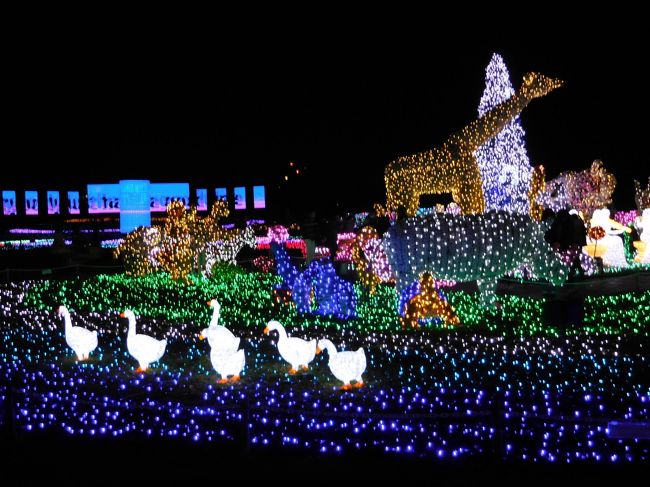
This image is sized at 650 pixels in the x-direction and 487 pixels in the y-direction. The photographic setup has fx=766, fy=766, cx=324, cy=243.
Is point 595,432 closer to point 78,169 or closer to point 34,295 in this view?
point 34,295

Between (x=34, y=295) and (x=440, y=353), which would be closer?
(x=440, y=353)

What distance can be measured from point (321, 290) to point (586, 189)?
10341mm

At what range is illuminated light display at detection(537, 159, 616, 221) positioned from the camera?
1831 centimetres

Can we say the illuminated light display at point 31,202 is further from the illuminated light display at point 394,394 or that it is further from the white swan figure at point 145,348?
the white swan figure at point 145,348

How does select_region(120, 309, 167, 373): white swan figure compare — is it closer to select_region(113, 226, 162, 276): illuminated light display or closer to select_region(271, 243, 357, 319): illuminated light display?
select_region(271, 243, 357, 319): illuminated light display

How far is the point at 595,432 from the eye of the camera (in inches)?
231

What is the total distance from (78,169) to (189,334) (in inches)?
1157

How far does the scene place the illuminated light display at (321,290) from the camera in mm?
10469

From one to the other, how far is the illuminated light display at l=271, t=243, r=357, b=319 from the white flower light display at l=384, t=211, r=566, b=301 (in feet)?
2.69

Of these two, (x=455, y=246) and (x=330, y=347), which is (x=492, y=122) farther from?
(x=330, y=347)

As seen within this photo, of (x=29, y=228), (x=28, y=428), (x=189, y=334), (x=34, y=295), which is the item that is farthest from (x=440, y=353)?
(x=29, y=228)

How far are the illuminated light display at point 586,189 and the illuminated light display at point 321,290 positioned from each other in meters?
9.31

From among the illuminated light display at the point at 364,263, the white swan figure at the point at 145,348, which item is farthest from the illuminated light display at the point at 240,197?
the white swan figure at the point at 145,348

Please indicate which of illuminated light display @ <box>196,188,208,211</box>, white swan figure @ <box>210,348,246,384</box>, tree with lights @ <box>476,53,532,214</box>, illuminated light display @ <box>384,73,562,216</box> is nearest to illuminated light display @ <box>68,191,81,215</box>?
illuminated light display @ <box>196,188,208,211</box>
